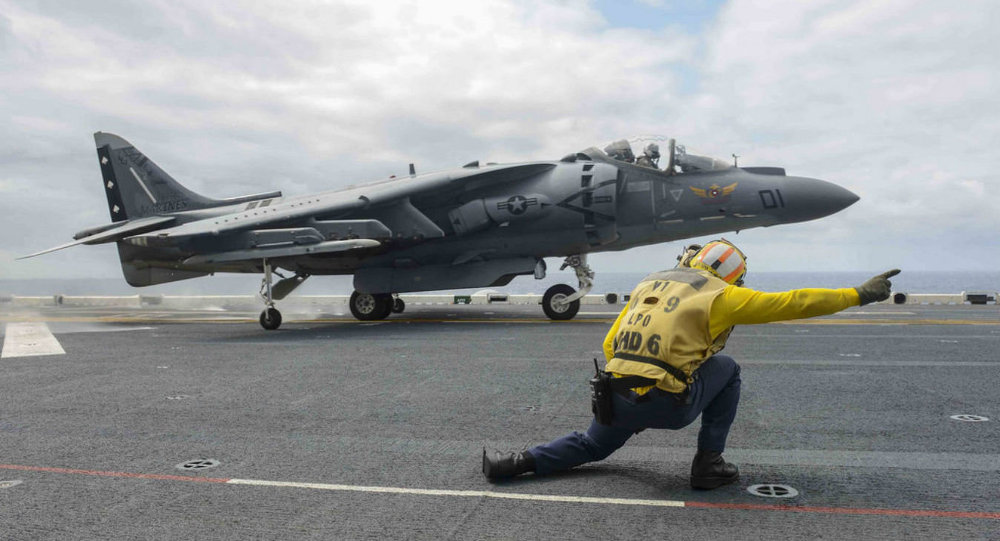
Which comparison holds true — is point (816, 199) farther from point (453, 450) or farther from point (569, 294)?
point (453, 450)

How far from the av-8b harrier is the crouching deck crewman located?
11022 mm

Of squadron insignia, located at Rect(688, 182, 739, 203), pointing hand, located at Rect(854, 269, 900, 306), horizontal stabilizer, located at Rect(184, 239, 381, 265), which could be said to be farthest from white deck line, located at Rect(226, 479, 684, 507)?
squadron insignia, located at Rect(688, 182, 739, 203)

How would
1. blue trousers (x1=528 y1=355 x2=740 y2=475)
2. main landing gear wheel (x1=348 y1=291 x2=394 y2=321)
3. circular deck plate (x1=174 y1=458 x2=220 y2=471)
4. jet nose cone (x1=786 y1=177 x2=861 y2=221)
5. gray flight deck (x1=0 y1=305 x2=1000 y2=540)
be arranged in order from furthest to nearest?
main landing gear wheel (x1=348 y1=291 x2=394 y2=321) → jet nose cone (x1=786 y1=177 x2=861 y2=221) → circular deck plate (x1=174 y1=458 x2=220 y2=471) → blue trousers (x1=528 y1=355 x2=740 y2=475) → gray flight deck (x1=0 y1=305 x2=1000 y2=540)

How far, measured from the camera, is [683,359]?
12.9ft

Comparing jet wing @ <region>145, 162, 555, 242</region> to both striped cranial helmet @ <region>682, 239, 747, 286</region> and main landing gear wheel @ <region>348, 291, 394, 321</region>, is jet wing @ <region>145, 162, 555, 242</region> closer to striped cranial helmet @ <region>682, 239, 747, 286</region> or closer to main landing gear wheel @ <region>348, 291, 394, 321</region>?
main landing gear wheel @ <region>348, 291, 394, 321</region>

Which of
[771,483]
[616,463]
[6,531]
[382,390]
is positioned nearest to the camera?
[6,531]

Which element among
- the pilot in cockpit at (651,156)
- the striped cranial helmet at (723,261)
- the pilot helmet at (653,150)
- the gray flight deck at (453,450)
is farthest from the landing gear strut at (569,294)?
the striped cranial helmet at (723,261)

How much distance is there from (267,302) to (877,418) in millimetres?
13737

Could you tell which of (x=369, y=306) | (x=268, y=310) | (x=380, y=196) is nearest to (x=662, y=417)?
(x=380, y=196)

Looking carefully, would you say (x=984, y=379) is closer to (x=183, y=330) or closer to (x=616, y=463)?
(x=616, y=463)

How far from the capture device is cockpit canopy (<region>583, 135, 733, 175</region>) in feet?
49.1

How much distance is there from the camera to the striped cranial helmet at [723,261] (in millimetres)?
4234

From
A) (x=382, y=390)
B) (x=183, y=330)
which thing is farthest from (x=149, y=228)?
(x=382, y=390)

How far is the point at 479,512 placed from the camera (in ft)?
12.3
